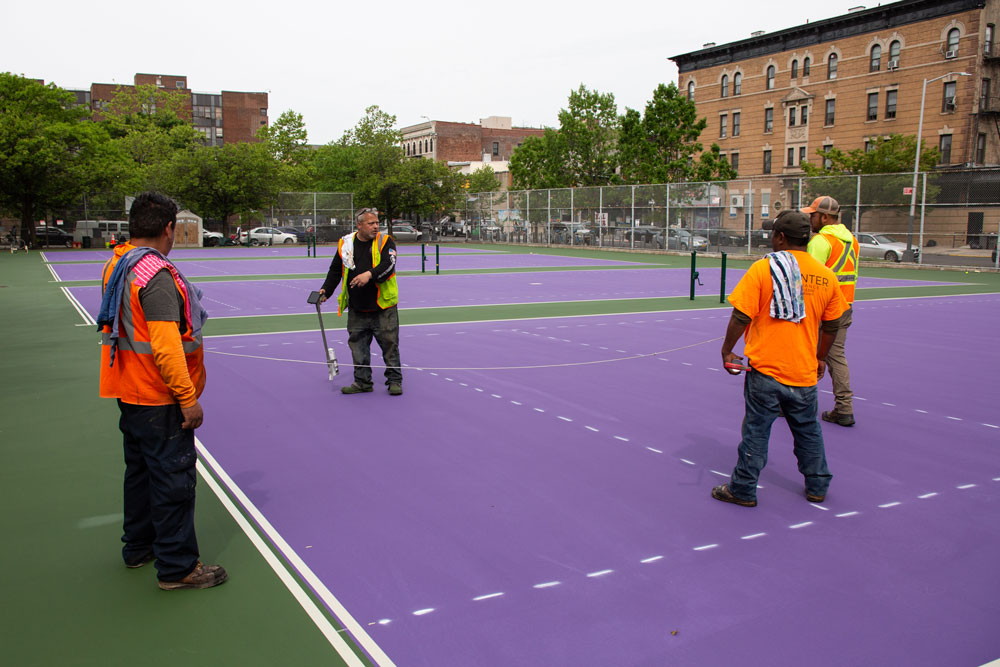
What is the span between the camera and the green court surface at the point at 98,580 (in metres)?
3.52

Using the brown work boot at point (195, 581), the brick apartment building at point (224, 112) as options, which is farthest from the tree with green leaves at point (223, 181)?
the brick apartment building at point (224, 112)

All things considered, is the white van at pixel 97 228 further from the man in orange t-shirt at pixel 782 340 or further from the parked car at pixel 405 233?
the man in orange t-shirt at pixel 782 340

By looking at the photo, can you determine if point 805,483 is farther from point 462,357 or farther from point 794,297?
point 462,357

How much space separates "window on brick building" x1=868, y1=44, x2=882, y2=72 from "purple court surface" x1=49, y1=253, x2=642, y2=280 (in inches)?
1205

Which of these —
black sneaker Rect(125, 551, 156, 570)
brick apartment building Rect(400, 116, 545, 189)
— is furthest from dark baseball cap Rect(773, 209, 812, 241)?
brick apartment building Rect(400, 116, 545, 189)

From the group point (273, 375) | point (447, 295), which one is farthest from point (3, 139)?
point (273, 375)

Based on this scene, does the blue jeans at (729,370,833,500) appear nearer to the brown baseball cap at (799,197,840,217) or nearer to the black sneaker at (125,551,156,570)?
the brown baseball cap at (799,197,840,217)

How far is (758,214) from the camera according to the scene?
115 ft

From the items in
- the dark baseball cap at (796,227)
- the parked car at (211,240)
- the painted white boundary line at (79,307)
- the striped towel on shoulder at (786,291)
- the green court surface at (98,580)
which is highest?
the dark baseball cap at (796,227)

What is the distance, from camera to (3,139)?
41875 millimetres

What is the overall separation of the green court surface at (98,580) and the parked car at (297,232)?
1811 inches

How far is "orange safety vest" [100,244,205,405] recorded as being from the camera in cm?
388

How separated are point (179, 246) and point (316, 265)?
20660mm

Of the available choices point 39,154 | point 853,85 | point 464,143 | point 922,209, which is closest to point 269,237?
point 39,154
